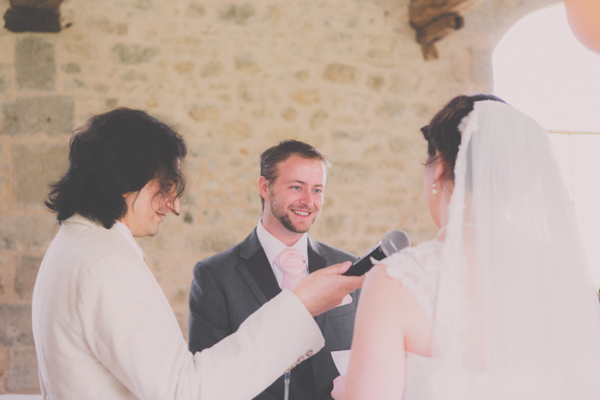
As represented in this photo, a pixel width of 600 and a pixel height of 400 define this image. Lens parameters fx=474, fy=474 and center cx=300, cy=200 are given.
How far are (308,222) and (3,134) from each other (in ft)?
8.48

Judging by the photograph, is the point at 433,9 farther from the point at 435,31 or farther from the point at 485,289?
the point at 485,289

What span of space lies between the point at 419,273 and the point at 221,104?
298 cm

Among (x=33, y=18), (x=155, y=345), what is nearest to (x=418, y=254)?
(x=155, y=345)

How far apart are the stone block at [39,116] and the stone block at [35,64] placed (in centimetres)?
12

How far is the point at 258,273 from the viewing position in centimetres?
220

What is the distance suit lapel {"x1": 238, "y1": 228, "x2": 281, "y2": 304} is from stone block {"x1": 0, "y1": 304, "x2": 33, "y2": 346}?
2192 mm

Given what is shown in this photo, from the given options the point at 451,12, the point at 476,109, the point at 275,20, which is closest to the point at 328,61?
the point at 275,20

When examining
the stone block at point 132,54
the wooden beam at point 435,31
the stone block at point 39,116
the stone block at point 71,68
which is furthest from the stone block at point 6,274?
the wooden beam at point 435,31

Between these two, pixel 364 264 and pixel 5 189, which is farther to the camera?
pixel 5 189

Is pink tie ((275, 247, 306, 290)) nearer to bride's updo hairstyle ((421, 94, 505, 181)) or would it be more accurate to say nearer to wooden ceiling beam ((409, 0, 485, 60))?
bride's updo hairstyle ((421, 94, 505, 181))

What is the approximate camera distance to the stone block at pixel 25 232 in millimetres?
3510

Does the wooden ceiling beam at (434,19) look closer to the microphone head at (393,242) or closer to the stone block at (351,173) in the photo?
the stone block at (351,173)

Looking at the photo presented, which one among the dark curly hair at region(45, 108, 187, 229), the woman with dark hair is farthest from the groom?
the dark curly hair at region(45, 108, 187, 229)

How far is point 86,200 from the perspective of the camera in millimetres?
1251
